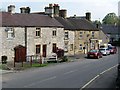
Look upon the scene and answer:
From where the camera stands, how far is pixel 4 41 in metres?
40.6

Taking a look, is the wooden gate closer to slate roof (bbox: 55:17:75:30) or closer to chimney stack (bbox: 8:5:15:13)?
chimney stack (bbox: 8:5:15:13)

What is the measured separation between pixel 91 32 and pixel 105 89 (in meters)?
44.8

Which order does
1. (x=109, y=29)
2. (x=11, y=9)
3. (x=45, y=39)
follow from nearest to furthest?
(x=11, y=9)
(x=45, y=39)
(x=109, y=29)

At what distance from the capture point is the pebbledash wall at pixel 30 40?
4062cm

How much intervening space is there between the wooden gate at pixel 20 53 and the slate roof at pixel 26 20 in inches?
119

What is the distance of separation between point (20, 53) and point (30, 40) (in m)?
3.01

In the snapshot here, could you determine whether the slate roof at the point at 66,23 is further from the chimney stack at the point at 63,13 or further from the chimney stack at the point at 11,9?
the chimney stack at the point at 11,9

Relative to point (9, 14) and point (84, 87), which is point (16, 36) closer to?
point (9, 14)

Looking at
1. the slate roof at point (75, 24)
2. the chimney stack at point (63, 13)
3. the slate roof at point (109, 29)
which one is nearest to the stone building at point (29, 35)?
the slate roof at point (75, 24)

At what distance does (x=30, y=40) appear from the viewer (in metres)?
44.4

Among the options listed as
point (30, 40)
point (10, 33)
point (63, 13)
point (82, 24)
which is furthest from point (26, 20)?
point (82, 24)

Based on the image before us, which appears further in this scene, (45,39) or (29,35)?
(45,39)

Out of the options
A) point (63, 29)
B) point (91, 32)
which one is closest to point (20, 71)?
point (63, 29)

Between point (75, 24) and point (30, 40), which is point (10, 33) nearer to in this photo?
point (30, 40)
